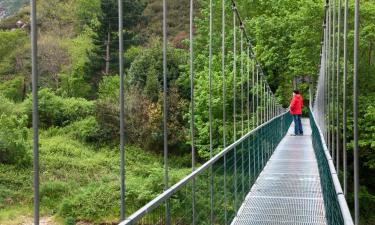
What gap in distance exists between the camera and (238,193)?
529 centimetres

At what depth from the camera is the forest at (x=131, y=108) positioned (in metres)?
14.7

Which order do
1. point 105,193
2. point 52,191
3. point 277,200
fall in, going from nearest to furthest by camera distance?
point 277,200 → point 105,193 → point 52,191

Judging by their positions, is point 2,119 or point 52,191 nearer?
point 52,191

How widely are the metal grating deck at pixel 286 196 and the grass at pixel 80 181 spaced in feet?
19.7

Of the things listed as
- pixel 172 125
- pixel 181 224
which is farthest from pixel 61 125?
pixel 181 224

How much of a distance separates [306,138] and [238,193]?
8067 millimetres

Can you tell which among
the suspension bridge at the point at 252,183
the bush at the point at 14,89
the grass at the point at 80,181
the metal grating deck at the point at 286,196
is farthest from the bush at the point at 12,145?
the metal grating deck at the point at 286,196

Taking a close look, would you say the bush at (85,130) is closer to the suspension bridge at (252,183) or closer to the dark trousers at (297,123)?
the dark trousers at (297,123)

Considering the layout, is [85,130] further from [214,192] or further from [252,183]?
[214,192]

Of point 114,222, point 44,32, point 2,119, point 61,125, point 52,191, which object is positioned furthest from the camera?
point 44,32

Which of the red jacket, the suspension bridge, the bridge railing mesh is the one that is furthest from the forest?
the bridge railing mesh

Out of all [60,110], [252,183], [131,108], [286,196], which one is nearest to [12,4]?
[60,110]

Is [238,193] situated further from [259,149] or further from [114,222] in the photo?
[114,222]

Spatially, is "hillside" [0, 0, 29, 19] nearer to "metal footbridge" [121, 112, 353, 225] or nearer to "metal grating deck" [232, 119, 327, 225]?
"metal footbridge" [121, 112, 353, 225]
